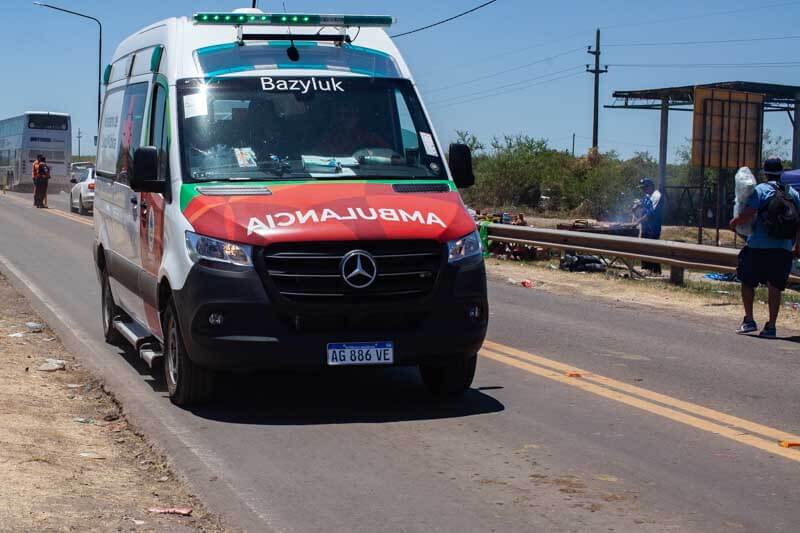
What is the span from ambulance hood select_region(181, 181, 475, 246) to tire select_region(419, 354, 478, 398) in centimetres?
97

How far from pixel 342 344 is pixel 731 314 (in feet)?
26.3

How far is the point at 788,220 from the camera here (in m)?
11.3

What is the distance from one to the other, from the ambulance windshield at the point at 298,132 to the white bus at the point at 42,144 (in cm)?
5306

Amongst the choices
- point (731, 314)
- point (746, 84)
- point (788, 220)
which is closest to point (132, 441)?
point (788, 220)

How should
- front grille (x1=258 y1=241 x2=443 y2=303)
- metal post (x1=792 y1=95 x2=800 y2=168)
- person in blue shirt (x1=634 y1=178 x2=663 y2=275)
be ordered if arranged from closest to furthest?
front grille (x1=258 y1=241 x2=443 y2=303)
person in blue shirt (x1=634 y1=178 x2=663 y2=275)
metal post (x1=792 y1=95 x2=800 y2=168)

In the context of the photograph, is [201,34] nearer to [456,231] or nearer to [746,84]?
[456,231]

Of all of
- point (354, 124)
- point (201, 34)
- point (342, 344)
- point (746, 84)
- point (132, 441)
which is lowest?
point (132, 441)

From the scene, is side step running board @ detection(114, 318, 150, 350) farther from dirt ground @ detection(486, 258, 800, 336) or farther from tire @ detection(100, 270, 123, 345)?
→ dirt ground @ detection(486, 258, 800, 336)

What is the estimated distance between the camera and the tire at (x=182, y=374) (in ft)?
25.0

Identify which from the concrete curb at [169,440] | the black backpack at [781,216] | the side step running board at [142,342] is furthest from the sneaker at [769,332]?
the concrete curb at [169,440]

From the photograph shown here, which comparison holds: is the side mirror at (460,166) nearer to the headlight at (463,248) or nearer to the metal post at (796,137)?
the headlight at (463,248)

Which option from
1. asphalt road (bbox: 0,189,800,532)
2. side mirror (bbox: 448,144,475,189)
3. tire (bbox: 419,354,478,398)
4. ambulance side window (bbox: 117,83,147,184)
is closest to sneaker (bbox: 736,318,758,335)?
asphalt road (bbox: 0,189,800,532)

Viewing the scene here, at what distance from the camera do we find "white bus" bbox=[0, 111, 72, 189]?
2333 inches

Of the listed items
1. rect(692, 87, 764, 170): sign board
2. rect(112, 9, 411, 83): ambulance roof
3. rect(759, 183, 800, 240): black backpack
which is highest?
rect(692, 87, 764, 170): sign board
